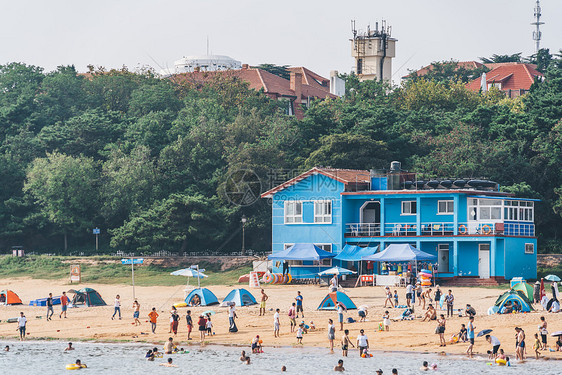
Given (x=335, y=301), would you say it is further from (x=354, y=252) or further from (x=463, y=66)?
(x=463, y=66)

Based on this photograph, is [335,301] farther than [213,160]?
No

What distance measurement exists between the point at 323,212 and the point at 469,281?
11050mm

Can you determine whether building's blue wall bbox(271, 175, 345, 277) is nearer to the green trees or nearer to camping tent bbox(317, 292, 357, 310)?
camping tent bbox(317, 292, 357, 310)

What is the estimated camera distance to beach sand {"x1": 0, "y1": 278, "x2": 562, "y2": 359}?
4228 cm

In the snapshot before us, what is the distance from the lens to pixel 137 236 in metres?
71.6

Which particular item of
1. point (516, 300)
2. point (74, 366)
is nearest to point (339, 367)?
point (74, 366)

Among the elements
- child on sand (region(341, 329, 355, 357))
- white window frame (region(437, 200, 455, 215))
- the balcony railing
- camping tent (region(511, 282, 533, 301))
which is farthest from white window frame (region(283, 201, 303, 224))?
child on sand (region(341, 329, 355, 357))

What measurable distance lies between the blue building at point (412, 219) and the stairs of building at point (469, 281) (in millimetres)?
287

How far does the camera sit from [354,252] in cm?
6222

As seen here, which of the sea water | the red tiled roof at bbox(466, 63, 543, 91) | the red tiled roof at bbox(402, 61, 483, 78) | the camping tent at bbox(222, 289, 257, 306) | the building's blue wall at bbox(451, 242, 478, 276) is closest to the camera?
the sea water

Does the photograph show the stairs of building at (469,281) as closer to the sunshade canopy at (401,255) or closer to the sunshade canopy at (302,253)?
the sunshade canopy at (401,255)

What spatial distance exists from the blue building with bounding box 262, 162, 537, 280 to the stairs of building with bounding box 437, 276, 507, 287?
287 millimetres

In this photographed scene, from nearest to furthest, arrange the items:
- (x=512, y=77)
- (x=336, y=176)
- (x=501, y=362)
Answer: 1. (x=501, y=362)
2. (x=336, y=176)
3. (x=512, y=77)

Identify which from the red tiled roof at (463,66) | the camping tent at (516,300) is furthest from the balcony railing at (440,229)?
the red tiled roof at (463,66)
